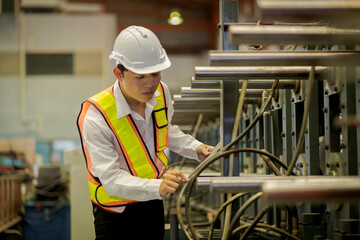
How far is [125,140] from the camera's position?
2115 mm

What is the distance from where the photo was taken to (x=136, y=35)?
84.3 inches

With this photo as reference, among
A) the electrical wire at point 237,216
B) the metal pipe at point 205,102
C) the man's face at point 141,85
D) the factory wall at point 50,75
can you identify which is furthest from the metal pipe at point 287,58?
the factory wall at point 50,75

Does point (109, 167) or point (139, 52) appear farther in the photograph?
point (139, 52)

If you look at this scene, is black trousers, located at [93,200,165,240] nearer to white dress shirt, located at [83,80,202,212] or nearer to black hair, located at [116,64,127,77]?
white dress shirt, located at [83,80,202,212]

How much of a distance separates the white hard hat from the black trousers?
25.7 inches

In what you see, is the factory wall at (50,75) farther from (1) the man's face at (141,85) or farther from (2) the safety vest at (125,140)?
(1) the man's face at (141,85)

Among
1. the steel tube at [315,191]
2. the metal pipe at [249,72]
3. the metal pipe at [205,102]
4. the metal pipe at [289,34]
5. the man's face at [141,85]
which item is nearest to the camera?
Result: the steel tube at [315,191]

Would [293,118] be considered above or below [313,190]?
above

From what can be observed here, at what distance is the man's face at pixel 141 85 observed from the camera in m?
2.02

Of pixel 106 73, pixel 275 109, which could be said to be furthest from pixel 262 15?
pixel 106 73

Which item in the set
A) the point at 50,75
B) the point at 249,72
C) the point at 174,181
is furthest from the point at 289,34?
the point at 50,75

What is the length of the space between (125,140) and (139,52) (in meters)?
0.39

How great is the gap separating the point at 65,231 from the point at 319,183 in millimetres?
6251

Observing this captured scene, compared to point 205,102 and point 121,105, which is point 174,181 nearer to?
point 121,105
